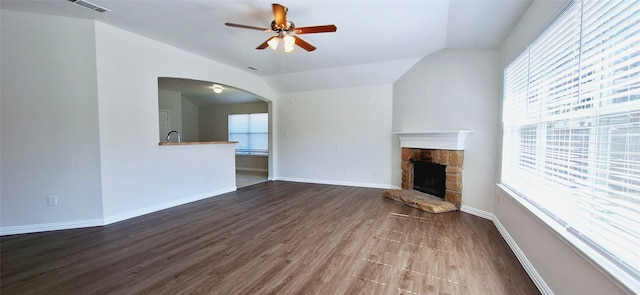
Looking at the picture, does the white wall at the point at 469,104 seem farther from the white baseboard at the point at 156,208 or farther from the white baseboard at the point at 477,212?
the white baseboard at the point at 156,208

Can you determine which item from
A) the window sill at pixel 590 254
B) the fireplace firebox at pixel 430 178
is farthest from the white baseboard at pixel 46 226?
the fireplace firebox at pixel 430 178

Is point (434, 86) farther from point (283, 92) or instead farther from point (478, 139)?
point (283, 92)

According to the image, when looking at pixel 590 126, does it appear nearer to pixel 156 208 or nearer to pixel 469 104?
pixel 469 104

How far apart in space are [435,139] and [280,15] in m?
3.18

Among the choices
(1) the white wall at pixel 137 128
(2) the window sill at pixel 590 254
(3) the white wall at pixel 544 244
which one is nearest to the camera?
(2) the window sill at pixel 590 254

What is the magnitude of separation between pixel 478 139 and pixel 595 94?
7.88 ft

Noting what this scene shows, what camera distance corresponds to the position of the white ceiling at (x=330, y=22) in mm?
2625

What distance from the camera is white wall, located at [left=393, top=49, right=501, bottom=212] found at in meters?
3.55

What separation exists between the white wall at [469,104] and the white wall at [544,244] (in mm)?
482

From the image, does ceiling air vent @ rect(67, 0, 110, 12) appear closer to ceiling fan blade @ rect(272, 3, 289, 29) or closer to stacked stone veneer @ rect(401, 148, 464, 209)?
ceiling fan blade @ rect(272, 3, 289, 29)

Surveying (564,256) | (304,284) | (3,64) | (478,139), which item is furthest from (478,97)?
(3,64)

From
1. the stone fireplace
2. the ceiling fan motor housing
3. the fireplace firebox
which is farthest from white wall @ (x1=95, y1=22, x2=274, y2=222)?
the fireplace firebox

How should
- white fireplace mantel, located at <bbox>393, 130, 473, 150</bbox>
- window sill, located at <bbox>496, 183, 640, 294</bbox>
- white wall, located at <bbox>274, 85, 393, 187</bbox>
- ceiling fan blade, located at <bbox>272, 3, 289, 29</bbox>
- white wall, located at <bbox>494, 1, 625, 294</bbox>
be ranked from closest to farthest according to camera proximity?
window sill, located at <bbox>496, 183, 640, 294</bbox>, white wall, located at <bbox>494, 1, 625, 294</bbox>, ceiling fan blade, located at <bbox>272, 3, 289, 29</bbox>, white fireplace mantel, located at <bbox>393, 130, 473, 150</bbox>, white wall, located at <bbox>274, 85, 393, 187</bbox>

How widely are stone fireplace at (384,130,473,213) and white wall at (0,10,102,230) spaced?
4.67 meters
